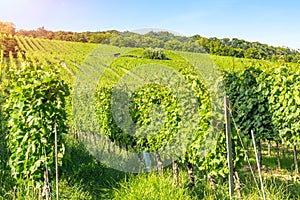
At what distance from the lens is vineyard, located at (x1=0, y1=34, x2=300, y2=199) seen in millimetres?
4430

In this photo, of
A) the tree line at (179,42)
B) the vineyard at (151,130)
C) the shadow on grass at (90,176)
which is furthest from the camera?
the tree line at (179,42)

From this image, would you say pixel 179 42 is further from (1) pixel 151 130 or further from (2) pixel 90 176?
(2) pixel 90 176

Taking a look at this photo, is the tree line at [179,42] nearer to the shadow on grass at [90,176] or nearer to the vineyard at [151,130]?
the vineyard at [151,130]

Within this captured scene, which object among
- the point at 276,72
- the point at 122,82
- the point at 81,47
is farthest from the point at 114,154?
the point at 81,47

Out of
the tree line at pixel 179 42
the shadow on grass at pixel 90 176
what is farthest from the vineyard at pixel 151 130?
the tree line at pixel 179 42

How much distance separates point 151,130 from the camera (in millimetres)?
6863

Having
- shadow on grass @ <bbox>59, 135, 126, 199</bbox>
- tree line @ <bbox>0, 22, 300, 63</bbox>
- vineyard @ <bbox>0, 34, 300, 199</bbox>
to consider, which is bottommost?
shadow on grass @ <bbox>59, 135, 126, 199</bbox>

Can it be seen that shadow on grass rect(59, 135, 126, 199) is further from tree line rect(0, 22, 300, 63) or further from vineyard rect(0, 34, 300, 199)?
tree line rect(0, 22, 300, 63)

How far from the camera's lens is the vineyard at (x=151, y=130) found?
4.43 metres

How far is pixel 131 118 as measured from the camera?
8055 millimetres

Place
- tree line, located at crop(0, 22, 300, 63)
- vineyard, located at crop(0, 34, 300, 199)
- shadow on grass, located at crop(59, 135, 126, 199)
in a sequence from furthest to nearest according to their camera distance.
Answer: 1. tree line, located at crop(0, 22, 300, 63)
2. shadow on grass, located at crop(59, 135, 126, 199)
3. vineyard, located at crop(0, 34, 300, 199)

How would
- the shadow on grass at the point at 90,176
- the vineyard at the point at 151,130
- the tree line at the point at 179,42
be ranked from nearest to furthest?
the vineyard at the point at 151,130 < the shadow on grass at the point at 90,176 < the tree line at the point at 179,42

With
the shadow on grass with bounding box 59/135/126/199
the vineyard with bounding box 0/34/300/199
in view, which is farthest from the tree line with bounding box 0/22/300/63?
the shadow on grass with bounding box 59/135/126/199

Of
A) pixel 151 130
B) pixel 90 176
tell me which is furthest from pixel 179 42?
pixel 90 176
